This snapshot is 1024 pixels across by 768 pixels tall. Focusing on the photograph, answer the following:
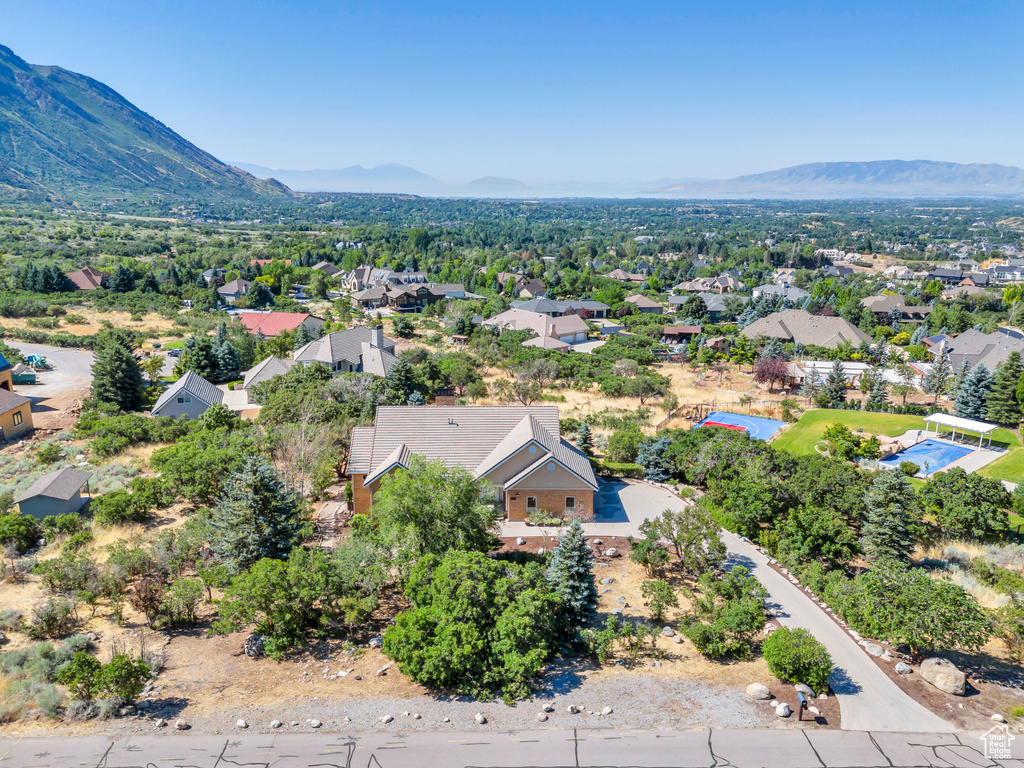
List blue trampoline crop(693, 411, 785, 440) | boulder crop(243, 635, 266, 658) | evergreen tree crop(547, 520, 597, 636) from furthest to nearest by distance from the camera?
blue trampoline crop(693, 411, 785, 440) < evergreen tree crop(547, 520, 597, 636) < boulder crop(243, 635, 266, 658)

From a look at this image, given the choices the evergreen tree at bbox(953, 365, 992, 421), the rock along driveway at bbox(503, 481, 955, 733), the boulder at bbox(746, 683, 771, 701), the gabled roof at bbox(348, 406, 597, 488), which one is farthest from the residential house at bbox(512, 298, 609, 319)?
the boulder at bbox(746, 683, 771, 701)

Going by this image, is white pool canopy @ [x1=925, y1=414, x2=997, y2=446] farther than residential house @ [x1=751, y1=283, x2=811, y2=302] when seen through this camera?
No

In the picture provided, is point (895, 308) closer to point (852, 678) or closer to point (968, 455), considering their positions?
point (968, 455)

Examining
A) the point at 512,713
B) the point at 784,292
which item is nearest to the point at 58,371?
the point at 512,713

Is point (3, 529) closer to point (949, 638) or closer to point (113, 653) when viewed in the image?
point (113, 653)

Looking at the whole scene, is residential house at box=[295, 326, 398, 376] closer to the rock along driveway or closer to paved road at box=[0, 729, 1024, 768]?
the rock along driveway

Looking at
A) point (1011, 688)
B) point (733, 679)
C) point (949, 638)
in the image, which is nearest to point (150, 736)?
point (733, 679)
